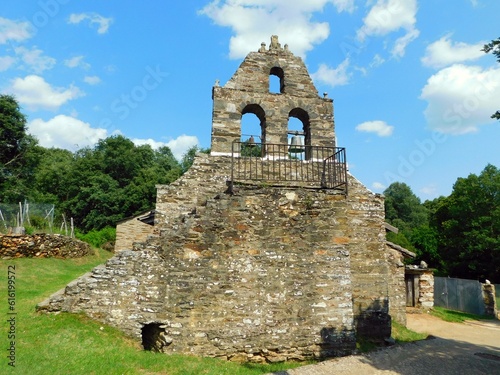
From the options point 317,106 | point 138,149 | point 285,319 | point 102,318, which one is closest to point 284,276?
point 285,319

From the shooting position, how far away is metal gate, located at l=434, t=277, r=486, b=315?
20.3 m

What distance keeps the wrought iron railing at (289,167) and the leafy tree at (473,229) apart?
24172 mm

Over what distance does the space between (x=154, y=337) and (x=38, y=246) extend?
33.9ft

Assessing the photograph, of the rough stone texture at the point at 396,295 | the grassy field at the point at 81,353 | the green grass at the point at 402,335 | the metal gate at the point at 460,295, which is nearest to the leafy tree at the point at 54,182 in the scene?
the grassy field at the point at 81,353

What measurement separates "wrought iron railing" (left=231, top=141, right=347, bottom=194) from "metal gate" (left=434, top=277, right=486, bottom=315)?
610 inches

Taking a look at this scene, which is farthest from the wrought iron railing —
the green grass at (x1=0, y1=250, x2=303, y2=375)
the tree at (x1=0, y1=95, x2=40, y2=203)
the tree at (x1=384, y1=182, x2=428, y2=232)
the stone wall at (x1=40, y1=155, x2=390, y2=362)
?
the tree at (x1=384, y1=182, x2=428, y2=232)

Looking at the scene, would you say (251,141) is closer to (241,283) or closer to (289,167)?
(289,167)

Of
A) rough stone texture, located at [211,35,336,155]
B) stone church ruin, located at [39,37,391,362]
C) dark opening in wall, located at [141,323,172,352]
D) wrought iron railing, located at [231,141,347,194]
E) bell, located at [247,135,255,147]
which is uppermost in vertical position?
rough stone texture, located at [211,35,336,155]

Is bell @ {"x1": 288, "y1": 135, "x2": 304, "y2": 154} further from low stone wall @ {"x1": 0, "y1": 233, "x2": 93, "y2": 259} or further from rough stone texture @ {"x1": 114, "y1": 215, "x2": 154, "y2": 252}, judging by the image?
rough stone texture @ {"x1": 114, "y1": 215, "x2": 154, "y2": 252}

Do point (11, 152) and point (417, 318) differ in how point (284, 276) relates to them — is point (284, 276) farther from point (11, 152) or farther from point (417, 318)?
point (11, 152)

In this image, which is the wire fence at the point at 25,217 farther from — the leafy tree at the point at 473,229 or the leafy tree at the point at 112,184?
the leafy tree at the point at 473,229

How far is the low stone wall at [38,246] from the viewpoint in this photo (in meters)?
14.3

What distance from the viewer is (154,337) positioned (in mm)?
7980

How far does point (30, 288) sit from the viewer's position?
35.9ft
